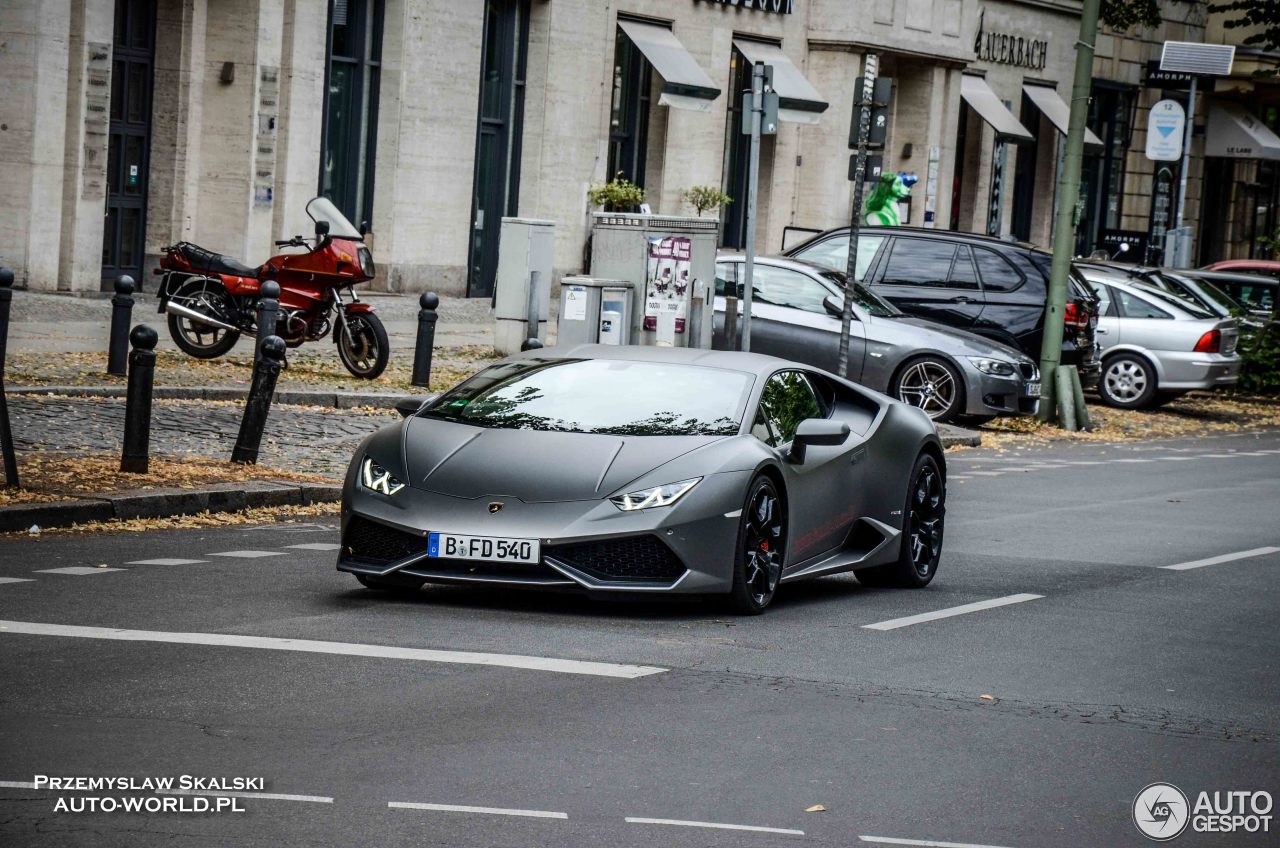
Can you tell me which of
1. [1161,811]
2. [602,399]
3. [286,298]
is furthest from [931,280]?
[1161,811]

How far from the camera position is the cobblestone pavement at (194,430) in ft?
47.3

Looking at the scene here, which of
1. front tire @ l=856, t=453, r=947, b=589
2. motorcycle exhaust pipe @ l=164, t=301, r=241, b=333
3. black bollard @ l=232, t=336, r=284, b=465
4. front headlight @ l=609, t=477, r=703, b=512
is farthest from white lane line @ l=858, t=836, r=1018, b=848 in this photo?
motorcycle exhaust pipe @ l=164, t=301, r=241, b=333

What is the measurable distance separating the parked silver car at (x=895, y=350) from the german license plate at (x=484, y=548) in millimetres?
13054

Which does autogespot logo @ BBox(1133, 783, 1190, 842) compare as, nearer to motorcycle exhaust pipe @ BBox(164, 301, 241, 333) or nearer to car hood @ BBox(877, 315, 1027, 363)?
motorcycle exhaust pipe @ BBox(164, 301, 241, 333)

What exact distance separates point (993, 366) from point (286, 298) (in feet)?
23.6

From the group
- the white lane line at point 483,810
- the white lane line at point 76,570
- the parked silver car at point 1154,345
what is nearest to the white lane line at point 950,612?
the white lane line at point 76,570

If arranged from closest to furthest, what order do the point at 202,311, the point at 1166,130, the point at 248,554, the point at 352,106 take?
the point at 248,554
the point at 202,311
the point at 352,106
the point at 1166,130

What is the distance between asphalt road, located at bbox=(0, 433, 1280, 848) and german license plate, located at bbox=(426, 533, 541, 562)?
0.29 meters

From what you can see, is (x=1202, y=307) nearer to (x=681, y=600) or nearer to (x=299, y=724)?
(x=681, y=600)

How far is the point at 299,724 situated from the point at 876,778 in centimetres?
178

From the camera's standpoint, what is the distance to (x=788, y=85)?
38.9 metres

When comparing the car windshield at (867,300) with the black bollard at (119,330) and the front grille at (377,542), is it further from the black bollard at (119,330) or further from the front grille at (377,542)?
the front grille at (377,542)

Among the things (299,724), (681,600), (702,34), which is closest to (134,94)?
(702,34)

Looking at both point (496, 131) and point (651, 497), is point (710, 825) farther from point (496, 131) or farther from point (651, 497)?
point (496, 131)
